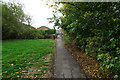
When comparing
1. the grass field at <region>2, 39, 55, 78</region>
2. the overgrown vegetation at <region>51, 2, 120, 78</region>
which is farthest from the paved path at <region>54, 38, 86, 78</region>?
the overgrown vegetation at <region>51, 2, 120, 78</region>

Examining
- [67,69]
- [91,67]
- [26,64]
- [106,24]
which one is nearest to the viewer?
[106,24]

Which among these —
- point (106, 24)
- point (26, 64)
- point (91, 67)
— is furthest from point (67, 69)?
point (106, 24)

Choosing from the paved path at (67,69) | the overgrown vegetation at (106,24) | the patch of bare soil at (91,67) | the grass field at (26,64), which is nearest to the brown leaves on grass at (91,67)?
the patch of bare soil at (91,67)

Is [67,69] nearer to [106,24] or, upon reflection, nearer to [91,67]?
[91,67]

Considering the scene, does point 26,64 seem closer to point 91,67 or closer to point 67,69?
point 67,69

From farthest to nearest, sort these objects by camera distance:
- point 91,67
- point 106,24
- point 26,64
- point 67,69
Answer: point 26,64, point 91,67, point 67,69, point 106,24

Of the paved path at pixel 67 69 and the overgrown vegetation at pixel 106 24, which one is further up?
the overgrown vegetation at pixel 106 24

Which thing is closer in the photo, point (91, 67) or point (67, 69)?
point (67, 69)

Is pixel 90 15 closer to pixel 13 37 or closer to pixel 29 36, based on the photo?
pixel 29 36

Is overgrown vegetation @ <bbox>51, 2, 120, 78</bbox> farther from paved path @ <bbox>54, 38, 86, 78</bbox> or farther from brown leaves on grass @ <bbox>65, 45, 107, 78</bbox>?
paved path @ <bbox>54, 38, 86, 78</bbox>

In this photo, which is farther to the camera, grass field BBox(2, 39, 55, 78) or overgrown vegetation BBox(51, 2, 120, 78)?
grass field BBox(2, 39, 55, 78)

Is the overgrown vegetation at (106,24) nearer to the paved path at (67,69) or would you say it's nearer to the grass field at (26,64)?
the paved path at (67,69)

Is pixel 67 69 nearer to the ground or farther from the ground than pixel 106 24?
nearer to the ground

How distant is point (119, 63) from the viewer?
4.50 feet
